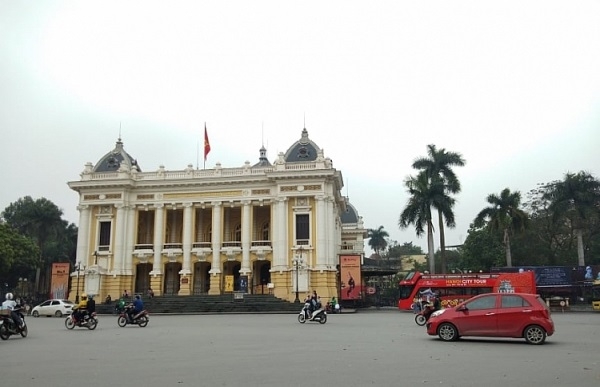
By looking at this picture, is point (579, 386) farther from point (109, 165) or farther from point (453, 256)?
point (453, 256)

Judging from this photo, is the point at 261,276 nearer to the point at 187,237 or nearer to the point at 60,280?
the point at 187,237

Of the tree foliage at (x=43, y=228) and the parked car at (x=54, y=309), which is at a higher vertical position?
the tree foliage at (x=43, y=228)

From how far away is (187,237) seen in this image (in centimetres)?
4856

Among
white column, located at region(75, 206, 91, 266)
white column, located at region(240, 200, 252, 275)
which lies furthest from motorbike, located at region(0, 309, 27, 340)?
white column, located at region(75, 206, 91, 266)

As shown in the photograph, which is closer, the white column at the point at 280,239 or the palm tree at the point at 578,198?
the white column at the point at 280,239

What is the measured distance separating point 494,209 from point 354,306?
1608 centimetres

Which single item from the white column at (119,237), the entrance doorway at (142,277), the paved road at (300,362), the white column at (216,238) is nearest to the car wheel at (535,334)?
the paved road at (300,362)

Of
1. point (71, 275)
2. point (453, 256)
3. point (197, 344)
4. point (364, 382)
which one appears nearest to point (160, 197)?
point (71, 275)

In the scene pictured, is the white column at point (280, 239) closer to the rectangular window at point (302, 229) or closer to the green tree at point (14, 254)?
the rectangular window at point (302, 229)

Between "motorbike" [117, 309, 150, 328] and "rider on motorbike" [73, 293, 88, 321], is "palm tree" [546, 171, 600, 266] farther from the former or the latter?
"rider on motorbike" [73, 293, 88, 321]

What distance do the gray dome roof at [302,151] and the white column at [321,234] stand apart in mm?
4854

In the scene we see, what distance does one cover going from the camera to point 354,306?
46.3 m

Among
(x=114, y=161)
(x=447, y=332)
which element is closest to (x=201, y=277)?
(x=114, y=161)

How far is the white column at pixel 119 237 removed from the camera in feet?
159
